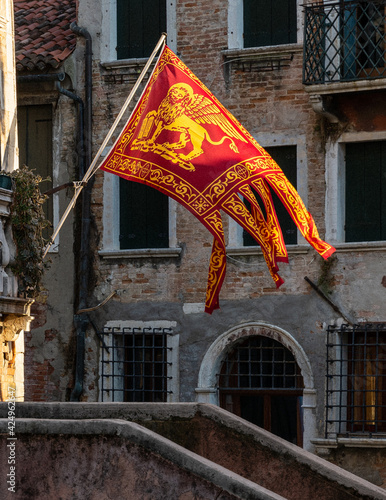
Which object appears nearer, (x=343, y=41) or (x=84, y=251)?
(x=343, y=41)

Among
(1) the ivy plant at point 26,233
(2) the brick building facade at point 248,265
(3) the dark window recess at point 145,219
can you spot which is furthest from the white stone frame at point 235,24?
(1) the ivy plant at point 26,233

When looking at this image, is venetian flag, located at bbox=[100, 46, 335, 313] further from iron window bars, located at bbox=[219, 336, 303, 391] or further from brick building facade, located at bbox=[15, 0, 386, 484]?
iron window bars, located at bbox=[219, 336, 303, 391]

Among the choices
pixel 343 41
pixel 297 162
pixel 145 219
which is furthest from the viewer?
pixel 145 219

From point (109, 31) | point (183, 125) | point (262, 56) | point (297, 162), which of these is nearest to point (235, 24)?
point (262, 56)

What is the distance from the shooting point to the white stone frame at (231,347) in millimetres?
15906

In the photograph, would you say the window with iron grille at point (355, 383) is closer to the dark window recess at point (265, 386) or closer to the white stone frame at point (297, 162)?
the dark window recess at point (265, 386)

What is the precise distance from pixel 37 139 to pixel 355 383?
18.9 feet

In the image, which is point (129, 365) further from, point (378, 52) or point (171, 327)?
point (378, 52)

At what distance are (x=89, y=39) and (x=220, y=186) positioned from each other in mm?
6275

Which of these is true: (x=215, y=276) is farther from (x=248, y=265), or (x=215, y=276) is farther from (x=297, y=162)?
(x=297, y=162)

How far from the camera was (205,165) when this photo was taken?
11.9 m

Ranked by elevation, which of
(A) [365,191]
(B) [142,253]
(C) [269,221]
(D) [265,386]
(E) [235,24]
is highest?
(E) [235,24]

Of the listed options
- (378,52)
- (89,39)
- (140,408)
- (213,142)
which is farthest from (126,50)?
(140,408)

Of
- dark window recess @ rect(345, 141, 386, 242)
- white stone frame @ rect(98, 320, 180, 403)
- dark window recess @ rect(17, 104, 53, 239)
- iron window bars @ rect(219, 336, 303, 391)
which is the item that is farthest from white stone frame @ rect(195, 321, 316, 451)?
dark window recess @ rect(17, 104, 53, 239)
